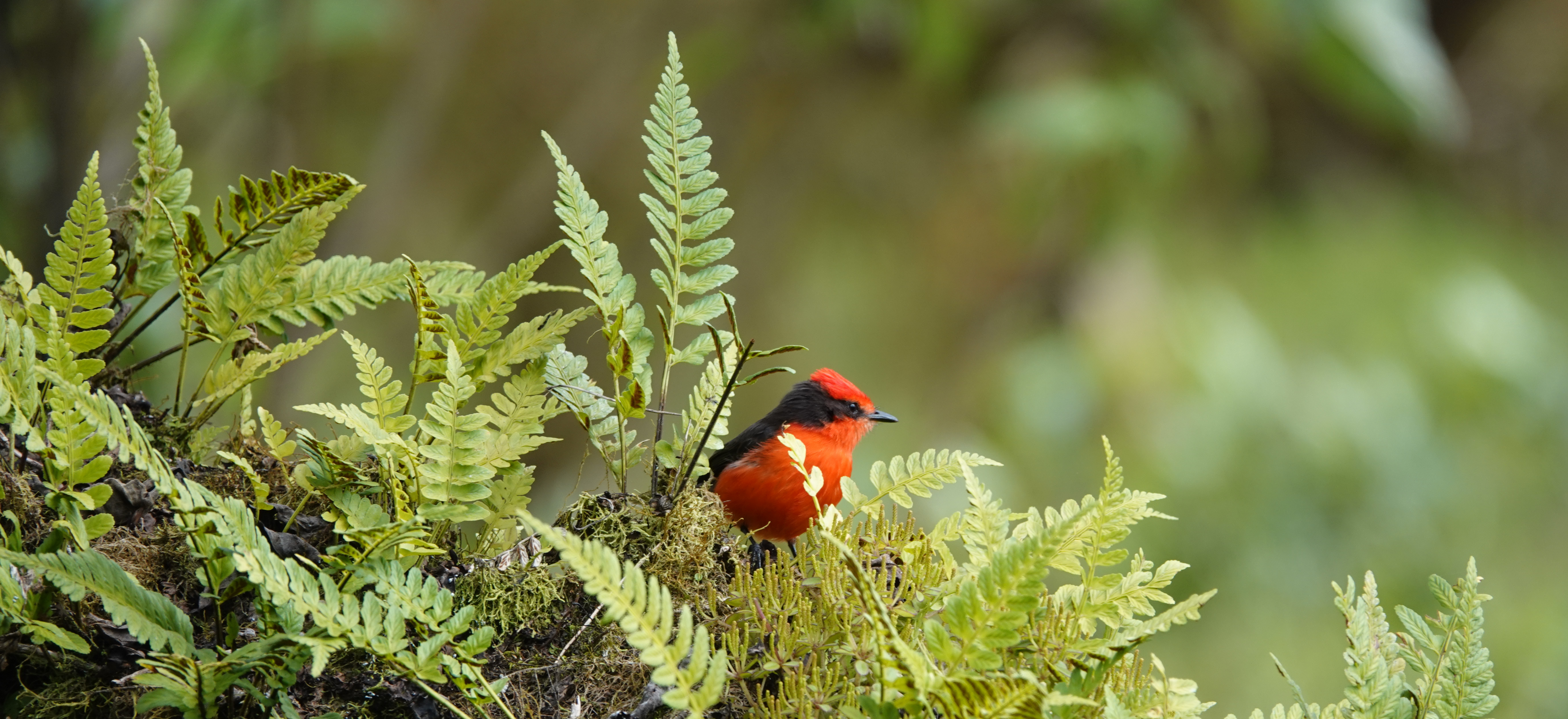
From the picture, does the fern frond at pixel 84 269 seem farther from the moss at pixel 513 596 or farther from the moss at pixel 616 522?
the moss at pixel 616 522

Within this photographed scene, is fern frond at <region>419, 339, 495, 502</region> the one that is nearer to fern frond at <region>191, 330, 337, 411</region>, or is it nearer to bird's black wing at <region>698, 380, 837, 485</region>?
fern frond at <region>191, 330, 337, 411</region>

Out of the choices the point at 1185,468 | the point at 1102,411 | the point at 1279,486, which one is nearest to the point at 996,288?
the point at 1102,411

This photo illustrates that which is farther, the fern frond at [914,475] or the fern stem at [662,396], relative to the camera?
the fern frond at [914,475]

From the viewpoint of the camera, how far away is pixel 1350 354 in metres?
8.07

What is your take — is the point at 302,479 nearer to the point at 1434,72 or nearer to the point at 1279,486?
the point at 1434,72

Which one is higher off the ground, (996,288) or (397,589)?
(996,288)

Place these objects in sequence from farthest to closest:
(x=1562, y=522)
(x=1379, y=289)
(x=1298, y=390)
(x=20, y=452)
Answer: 1. (x=1562, y=522)
2. (x=1379, y=289)
3. (x=1298, y=390)
4. (x=20, y=452)

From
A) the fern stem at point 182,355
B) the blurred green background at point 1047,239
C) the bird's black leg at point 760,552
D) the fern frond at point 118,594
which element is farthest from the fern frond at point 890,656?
the blurred green background at point 1047,239

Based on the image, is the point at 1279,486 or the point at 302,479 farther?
the point at 1279,486

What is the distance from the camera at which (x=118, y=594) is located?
1.27 m

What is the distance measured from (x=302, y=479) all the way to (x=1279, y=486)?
784cm

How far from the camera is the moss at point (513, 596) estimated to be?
1525 millimetres

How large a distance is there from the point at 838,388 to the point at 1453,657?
2027 millimetres

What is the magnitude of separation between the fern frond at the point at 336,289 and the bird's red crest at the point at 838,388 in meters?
1.84
